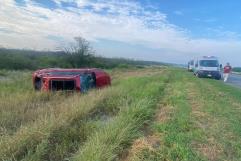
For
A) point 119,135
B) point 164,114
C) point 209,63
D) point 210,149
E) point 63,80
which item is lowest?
point 210,149

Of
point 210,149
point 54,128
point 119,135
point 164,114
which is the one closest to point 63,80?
point 164,114

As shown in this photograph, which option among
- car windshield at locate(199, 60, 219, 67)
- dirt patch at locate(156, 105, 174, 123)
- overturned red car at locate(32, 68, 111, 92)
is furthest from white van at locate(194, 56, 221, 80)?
dirt patch at locate(156, 105, 174, 123)

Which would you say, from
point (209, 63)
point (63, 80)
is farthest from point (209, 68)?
point (63, 80)

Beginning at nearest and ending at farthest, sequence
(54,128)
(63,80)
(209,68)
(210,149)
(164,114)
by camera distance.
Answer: (210,149) < (54,128) < (164,114) < (63,80) < (209,68)

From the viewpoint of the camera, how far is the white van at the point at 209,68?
115 ft

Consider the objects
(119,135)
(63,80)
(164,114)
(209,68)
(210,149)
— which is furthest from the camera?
(209,68)

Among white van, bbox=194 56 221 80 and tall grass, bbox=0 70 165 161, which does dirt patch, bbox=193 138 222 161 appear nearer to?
tall grass, bbox=0 70 165 161

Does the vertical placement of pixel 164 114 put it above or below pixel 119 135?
below

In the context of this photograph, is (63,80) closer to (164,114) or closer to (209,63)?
(164,114)

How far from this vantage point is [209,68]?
35.3 m

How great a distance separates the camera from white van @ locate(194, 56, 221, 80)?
3509 cm

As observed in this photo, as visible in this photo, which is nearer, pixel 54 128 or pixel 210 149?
pixel 210 149

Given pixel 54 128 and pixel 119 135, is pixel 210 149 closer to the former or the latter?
pixel 119 135

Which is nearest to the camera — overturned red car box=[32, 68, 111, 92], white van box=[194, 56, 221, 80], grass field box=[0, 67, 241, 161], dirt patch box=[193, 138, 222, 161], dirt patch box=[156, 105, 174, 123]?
grass field box=[0, 67, 241, 161]
